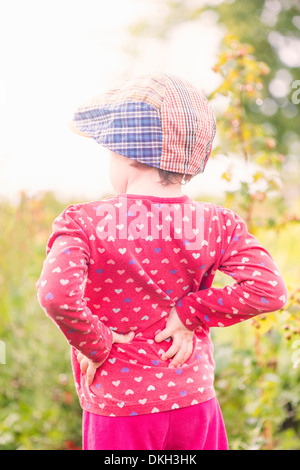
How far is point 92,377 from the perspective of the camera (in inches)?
53.4

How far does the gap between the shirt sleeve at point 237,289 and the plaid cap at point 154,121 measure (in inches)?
8.9

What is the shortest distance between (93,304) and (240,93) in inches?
52.9

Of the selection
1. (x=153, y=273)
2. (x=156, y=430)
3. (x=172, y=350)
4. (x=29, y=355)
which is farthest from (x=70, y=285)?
(x=29, y=355)

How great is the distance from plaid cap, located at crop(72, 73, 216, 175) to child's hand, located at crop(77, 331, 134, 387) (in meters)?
0.46

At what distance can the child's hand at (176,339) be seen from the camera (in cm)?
137

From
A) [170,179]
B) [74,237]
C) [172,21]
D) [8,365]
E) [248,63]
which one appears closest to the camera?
[74,237]

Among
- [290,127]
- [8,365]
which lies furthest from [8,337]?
[290,127]

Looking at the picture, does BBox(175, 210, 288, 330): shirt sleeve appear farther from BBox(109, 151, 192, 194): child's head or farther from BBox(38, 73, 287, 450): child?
BBox(109, 151, 192, 194): child's head

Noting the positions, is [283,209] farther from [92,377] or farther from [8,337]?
[8,337]

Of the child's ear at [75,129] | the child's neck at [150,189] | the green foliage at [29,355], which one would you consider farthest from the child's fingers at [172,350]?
the green foliage at [29,355]

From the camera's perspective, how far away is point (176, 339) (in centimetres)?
138

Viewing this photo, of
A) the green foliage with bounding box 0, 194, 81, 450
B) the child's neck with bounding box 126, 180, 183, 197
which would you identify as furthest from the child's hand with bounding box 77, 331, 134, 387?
the green foliage with bounding box 0, 194, 81, 450

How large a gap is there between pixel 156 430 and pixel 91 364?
25 centimetres

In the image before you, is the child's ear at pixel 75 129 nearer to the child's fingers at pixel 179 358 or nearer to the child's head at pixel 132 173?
the child's head at pixel 132 173
